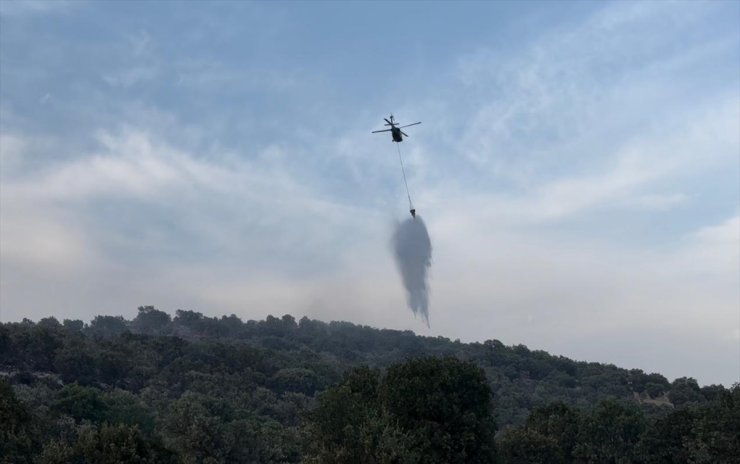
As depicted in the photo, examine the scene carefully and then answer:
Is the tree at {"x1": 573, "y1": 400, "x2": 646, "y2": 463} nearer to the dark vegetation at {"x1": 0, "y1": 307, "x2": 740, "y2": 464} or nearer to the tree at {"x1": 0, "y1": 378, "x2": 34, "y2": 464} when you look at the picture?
the dark vegetation at {"x1": 0, "y1": 307, "x2": 740, "y2": 464}

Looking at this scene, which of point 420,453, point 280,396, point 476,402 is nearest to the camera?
point 420,453

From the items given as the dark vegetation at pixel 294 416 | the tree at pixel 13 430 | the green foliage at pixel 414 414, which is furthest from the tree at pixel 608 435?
the tree at pixel 13 430

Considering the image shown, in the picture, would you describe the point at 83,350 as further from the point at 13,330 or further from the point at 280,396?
the point at 280,396

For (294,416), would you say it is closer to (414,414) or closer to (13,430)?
(414,414)

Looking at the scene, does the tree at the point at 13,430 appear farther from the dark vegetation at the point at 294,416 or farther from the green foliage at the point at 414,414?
the green foliage at the point at 414,414

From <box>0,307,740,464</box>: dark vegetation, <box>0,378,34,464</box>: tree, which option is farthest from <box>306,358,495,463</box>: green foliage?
<box>0,378,34,464</box>: tree

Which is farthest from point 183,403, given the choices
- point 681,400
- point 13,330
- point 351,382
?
point 681,400

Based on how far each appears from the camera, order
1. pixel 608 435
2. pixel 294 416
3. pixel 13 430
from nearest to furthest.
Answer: pixel 13 430, pixel 608 435, pixel 294 416

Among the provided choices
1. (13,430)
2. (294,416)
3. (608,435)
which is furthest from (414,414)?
(294,416)
